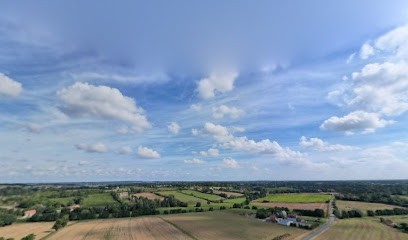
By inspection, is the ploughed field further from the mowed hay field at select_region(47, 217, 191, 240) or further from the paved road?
the paved road

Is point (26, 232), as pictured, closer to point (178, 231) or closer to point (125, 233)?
point (125, 233)

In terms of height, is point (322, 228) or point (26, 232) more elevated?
point (322, 228)

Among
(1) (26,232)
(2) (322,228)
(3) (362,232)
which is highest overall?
→ (2) (322,228)

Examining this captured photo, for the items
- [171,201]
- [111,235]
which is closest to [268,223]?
[111,235]

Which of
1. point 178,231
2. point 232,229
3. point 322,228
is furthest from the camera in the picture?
point 322,228

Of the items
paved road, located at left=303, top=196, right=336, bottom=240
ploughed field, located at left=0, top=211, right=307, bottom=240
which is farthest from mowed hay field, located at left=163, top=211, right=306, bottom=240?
paved road, located at left=303, top=196, right=336, bottom=240

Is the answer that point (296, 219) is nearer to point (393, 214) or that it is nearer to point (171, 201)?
point (393, 214)

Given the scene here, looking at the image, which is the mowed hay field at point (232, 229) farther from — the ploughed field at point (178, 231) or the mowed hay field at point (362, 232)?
the mowed hay field at point (362, 232)

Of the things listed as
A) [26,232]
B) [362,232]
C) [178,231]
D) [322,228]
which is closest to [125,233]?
[178,231]
